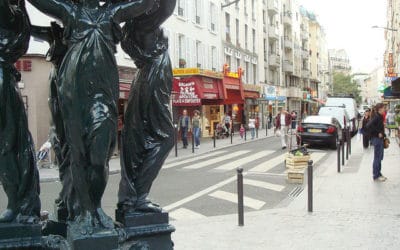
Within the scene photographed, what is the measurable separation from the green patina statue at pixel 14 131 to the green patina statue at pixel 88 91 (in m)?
0.30

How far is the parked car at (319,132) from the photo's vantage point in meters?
22.1

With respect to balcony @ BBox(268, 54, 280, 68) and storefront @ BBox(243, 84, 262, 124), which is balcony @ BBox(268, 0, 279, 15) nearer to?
balcony @ BBox(268, 54, 280, 68)

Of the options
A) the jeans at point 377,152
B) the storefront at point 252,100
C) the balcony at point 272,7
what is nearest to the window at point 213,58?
the storefront at point 252,100

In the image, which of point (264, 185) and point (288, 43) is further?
point (288, 43)

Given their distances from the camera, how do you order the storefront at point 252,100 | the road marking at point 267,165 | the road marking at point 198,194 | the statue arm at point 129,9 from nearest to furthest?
the statue arm at point 129,9 < the road marking at point 198,194 < the road marking at point 267,165 < the storefront at point 252,100

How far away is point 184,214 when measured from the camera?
8.59m

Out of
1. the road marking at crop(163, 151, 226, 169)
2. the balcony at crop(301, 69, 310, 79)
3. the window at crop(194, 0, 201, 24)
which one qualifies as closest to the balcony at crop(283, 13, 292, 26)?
the balcony at crop(301, 69, 310, 79)

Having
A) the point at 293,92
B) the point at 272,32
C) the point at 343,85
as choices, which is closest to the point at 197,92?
the point at 272,32

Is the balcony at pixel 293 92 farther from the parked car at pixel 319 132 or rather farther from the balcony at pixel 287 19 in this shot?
the parked car at pixel 319 132

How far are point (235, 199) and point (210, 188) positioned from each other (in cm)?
159

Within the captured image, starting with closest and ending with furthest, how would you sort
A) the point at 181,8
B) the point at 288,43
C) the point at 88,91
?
the point at 88,91
the point at 181,8
the point at 288,43

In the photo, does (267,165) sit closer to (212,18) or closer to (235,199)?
(235,199)

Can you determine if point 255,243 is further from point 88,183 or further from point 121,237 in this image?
point 88,183

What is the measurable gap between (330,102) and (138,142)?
1435 inches
